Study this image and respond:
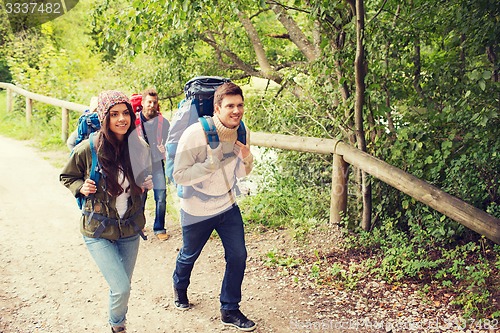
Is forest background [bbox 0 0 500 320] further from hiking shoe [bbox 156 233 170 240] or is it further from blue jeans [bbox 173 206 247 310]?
blue jeans [bbox 173 206 247 310]

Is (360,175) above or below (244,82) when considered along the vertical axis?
below

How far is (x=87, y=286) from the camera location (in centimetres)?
482

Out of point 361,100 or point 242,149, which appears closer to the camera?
point 242,149

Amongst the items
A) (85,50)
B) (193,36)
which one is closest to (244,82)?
(193,36)

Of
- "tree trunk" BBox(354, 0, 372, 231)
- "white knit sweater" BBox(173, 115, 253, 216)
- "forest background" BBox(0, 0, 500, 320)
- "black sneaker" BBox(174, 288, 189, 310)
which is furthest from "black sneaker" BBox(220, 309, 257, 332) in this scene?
"tree trunk" BBox(354, 0, 372, 231)

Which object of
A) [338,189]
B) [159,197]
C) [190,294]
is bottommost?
[190,294]

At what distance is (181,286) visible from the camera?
167 inches

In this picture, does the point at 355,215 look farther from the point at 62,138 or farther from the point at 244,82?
the point at 62,138

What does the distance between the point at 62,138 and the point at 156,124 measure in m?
5.98

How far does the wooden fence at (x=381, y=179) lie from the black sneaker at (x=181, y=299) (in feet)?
6.43

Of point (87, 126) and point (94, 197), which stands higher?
point (87, 126)

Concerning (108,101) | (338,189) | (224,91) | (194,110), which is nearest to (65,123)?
(338,189)

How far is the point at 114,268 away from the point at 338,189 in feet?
9.26

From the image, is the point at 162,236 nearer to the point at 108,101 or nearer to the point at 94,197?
the point at 94,197
